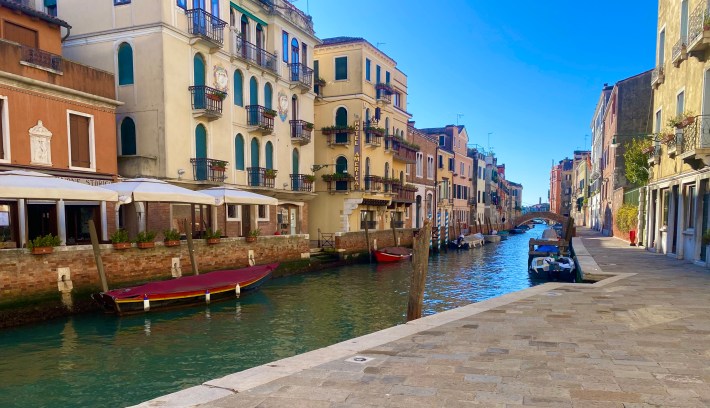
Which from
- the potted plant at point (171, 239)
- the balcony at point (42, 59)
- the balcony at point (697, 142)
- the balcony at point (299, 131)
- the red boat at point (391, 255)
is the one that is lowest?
the red boat at point (391, 255)

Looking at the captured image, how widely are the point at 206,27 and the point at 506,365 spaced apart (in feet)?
56.5

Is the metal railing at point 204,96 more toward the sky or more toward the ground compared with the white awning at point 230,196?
more toward the sky

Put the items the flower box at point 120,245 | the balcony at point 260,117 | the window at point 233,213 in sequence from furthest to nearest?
the balcony at point 260,117
the window at point 233,213
the flower box at point 120,245

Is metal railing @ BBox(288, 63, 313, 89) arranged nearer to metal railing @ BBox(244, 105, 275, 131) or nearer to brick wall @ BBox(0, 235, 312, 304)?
metal railing @ BBox(244, 105, 275, 131)

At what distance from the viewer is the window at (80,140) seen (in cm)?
1345

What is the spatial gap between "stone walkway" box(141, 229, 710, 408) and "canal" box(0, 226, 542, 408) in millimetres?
3480

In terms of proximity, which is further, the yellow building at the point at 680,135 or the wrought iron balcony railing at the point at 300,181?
the wrought iron balcony railing at the point at 300,181

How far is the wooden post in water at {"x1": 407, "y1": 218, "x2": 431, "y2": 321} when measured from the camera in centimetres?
840

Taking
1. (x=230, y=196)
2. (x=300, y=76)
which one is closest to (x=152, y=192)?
(x=230, y=196)

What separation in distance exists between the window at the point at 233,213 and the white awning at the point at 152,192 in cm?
513

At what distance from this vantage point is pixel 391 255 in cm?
2473

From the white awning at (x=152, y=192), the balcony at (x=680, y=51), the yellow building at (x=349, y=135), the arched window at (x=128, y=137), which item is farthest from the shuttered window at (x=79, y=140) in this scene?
the balcony at (x=680, y=51)

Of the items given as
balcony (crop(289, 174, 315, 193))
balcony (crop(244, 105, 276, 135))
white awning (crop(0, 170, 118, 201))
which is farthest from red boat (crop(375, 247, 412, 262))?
white awning (crop(0, 170, 118, 201))

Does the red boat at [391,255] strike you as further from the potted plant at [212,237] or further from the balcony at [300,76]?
the potted plant at [212,237]
